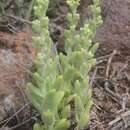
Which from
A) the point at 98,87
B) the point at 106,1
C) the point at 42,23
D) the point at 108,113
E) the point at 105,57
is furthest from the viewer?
the point at 106,1

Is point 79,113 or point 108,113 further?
point 108,113

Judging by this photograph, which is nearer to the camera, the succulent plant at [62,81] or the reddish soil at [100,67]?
the succulent plant at [62,81]

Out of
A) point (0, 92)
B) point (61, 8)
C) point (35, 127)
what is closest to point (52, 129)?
point (35, 127)

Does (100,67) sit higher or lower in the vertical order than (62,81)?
lower

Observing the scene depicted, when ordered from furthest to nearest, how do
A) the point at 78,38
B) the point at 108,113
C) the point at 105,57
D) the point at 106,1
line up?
1. the point at 106,1
2. the point at 105,57
3. the point at 108,113
4. the point at 78,38

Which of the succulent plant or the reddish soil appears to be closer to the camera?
the succulent plant

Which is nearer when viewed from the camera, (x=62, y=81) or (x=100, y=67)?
(x=62, y=81)

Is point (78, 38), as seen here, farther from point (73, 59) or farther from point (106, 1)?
point (106, 1)

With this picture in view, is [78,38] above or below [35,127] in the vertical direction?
above
